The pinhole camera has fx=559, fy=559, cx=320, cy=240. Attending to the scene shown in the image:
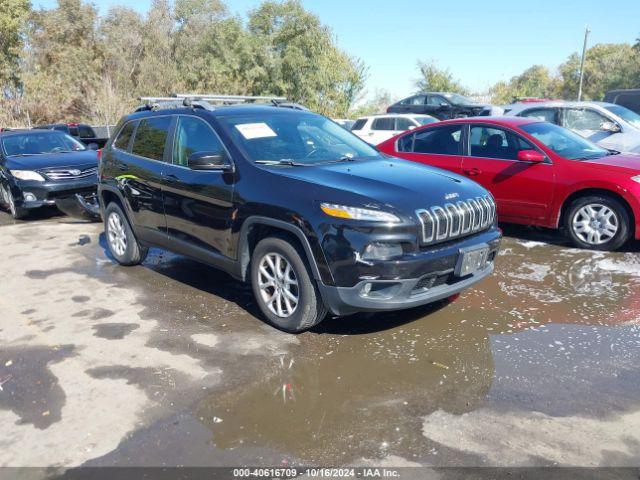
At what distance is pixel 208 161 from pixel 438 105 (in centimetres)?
1720

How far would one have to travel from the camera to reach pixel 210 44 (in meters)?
36.1

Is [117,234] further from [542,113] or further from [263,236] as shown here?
[542,113]

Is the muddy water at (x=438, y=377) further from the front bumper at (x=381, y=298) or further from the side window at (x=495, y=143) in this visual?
the side window at (x=495, y=143)

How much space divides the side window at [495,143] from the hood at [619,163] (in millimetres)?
742

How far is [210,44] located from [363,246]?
116 ft

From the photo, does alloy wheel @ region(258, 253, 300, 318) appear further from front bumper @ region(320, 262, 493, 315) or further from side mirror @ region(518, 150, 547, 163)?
side mirror @ region(518, 150, 547, 163)

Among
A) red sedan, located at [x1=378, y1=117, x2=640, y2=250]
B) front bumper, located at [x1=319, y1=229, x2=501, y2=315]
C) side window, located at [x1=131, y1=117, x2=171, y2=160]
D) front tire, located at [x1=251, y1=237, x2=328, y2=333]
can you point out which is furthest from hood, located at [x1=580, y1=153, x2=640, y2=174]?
side window, located at [x1=131, y1=117, x2=171, y2=160]

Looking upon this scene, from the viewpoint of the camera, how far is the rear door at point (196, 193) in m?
4.62

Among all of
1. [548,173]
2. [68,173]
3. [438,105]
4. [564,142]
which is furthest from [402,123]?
[548,173]

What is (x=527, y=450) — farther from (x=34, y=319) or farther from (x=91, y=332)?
(x=34, y=319)

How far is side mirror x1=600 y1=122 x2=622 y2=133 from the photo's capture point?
409 inches

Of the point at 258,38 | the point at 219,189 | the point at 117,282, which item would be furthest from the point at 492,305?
the point at 258,38

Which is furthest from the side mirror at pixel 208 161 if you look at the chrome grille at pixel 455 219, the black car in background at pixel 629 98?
the black car in background at pixel 629 98

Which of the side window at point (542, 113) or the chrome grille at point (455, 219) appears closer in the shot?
the chrome grille at point (455, 219)
